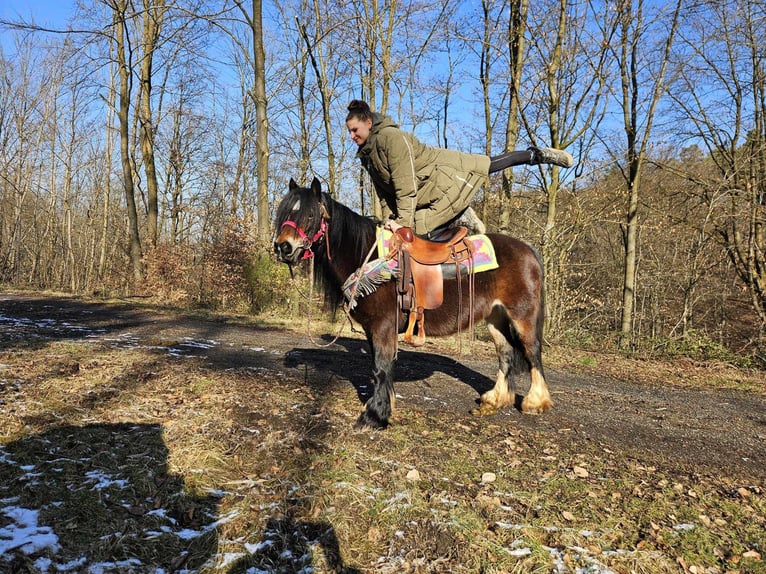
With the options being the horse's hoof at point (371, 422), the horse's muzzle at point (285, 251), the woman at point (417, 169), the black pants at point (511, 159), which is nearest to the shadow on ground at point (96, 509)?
the horse's hoof at point (371, 422)

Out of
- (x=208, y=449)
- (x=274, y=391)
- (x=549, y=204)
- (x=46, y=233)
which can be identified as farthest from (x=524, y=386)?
(x=46, y=233)

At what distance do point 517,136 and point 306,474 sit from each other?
498 inches

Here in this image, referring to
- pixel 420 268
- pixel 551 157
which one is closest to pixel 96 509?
pixel 420 268

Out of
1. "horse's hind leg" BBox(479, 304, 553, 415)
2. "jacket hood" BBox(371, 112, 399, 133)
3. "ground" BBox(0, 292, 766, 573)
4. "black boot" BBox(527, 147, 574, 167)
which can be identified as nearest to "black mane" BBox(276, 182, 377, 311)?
"jacket hood" BBox(371, 112, 399, 133)

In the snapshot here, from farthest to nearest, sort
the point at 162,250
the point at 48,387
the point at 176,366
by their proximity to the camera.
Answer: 1. the point at 162,250
2. the point at 176,366
3. the point at 48,387

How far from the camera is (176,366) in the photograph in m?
5.80

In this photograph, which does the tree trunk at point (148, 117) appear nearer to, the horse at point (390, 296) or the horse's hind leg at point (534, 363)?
the horse at point (390, 296)

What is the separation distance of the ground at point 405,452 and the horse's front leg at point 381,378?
0.52ft

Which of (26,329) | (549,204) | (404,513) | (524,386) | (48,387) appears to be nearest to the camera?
(404,513)

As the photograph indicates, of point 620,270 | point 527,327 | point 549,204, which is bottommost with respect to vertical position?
point 527,327

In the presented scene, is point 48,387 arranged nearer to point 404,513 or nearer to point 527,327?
point 404,513

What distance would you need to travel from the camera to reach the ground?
2.50 meters

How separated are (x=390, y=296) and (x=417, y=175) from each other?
140 centimetres

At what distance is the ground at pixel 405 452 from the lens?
2.50 meters
